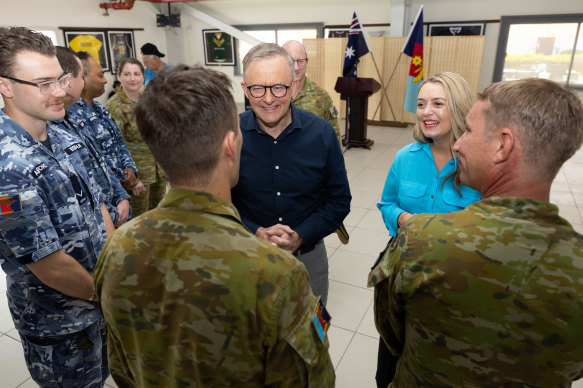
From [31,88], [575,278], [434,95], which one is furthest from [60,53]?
[575,278]

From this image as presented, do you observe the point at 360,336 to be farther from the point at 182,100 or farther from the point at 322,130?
the point at 182,100

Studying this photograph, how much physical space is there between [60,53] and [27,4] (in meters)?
6.73

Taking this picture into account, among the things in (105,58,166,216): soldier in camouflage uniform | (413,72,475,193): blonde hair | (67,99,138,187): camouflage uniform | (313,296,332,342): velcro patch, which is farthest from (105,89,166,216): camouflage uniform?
(313,296,332,342): velcro patch

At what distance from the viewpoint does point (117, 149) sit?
9.91 ft

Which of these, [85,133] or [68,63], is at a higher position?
[68,63]

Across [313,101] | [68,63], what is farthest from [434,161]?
[68,63]

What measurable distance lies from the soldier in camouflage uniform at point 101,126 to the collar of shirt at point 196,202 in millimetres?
2096

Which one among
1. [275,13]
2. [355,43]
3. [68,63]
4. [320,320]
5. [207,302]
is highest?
[275,13]

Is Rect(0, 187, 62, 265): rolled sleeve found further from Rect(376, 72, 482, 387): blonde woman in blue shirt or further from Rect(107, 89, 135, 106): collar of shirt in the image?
Rect(107, 89, 135, 106): collar of shirt

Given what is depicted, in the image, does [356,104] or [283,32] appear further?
[283,32]

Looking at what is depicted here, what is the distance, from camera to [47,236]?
133cm

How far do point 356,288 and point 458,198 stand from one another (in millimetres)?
1652

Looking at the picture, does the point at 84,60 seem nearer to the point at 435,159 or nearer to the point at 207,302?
the point at 435,159

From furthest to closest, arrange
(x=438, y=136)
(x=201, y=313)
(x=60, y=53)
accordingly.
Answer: (x=60, y=53)
(x=438, y=136)
(x=201, y=313)
